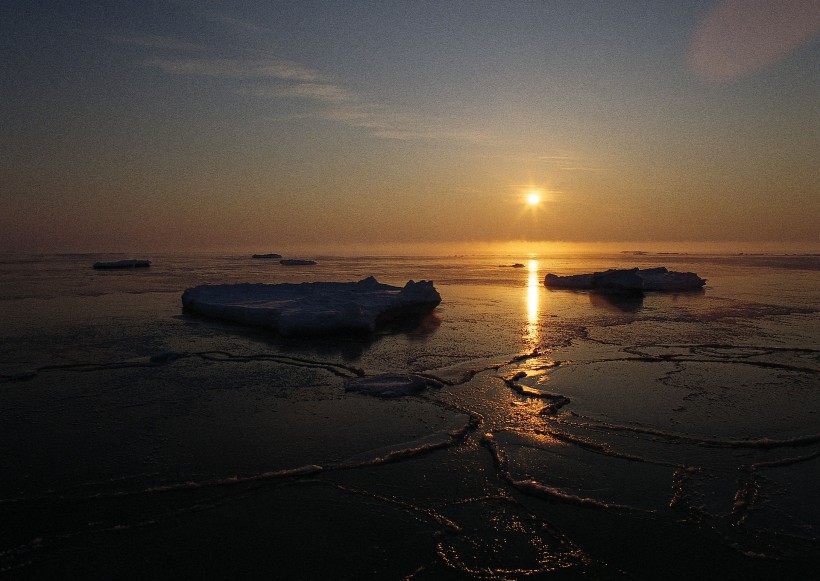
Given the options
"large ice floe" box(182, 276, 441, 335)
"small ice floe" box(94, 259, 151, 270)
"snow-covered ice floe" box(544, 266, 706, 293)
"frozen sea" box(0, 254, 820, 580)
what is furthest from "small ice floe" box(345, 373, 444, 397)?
"small ice floe" box(94, 259, 151, 270)

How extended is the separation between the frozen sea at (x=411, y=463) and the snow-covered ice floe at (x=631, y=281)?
26.6 ft

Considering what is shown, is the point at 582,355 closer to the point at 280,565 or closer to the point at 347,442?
the point at 347,442

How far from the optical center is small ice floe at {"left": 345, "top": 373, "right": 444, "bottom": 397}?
16.5ft

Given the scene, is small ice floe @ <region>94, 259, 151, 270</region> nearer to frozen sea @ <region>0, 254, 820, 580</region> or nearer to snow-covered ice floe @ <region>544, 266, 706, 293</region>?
frozen sea @ <region>0, 254, 820, 580</region>

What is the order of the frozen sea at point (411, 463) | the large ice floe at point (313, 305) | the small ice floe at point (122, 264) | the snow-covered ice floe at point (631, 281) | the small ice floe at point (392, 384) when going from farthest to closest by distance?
the small ice floe at point (122, 264) → the snow-covered ice floe at point (631, 281) → the large ice floe at point (313, 305) → the small ice floe at point (392, 384) → the frozen sea at point (411, 463)

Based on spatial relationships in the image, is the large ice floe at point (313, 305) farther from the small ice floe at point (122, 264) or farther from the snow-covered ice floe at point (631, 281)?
the small ice floe at point (122, 264)

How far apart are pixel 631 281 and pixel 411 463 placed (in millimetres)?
13643

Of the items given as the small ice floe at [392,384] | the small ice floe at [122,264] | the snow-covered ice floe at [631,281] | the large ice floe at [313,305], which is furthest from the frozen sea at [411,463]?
the small ice floe at [122,264]

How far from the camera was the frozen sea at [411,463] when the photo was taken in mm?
2422

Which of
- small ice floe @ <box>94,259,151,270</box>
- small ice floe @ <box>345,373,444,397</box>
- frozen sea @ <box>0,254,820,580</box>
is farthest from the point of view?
small ice floe @ <box>94,259,151,270</box>

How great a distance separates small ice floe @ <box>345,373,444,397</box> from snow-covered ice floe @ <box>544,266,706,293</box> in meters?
11.6

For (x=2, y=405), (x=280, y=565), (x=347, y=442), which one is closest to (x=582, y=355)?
(x=347, y=442)

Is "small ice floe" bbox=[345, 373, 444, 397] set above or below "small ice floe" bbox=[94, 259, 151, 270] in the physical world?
below

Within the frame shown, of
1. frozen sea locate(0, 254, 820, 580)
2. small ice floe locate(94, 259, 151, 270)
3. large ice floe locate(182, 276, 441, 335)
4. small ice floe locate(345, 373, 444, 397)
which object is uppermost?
small ice floe locate(94, 259, 151, 270)
